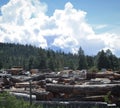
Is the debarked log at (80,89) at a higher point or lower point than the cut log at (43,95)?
higher

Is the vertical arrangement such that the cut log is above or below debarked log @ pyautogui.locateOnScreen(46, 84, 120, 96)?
below

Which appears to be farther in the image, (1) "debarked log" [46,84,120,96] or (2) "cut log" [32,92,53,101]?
(1) "debarked log" [46,84,120,96]

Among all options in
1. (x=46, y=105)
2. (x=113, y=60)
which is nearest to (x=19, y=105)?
(x=46, y=105)

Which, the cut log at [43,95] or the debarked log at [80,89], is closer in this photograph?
the cut log at [43,95]

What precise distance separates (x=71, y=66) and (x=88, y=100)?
94491mm

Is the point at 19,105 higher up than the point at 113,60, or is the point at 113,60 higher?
the point at 113,60

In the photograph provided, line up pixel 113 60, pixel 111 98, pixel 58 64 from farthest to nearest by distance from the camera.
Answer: pixel 58 64, pixel 113 60, pixel 111 98

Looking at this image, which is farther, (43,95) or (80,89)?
(80,89)

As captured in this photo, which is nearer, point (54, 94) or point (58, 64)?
point (54, 94)

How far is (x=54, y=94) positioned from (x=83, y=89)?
145cm

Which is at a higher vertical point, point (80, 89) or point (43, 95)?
point (80, 89)

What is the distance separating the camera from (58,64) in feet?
348

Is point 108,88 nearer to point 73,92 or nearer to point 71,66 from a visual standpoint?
point 73,92

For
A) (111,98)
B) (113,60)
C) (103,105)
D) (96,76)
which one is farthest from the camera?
(113,60)
